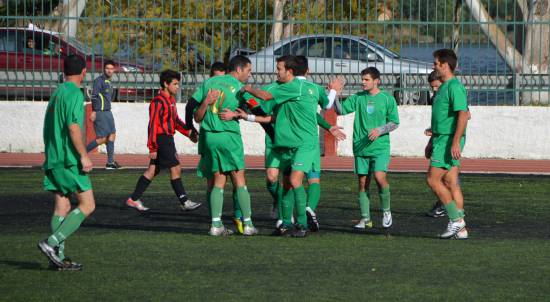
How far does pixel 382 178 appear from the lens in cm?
1202

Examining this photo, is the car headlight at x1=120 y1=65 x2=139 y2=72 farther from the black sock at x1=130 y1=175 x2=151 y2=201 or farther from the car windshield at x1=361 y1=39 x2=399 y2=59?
the black sock at x1=130 y1=175 x2=151 y2=201

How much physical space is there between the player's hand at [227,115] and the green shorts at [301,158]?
63 cm

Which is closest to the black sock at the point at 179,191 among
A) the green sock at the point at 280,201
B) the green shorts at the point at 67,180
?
the green sock at the point at 280,201

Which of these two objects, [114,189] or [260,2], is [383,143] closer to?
[114,189]

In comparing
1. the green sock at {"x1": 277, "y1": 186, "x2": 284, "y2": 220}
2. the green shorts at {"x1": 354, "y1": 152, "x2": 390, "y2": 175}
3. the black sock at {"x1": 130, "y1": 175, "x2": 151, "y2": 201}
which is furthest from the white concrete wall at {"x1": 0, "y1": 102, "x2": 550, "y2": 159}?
the green sock at {"x1": 277, "y1": 186, "x2": 284, "y2": 220}

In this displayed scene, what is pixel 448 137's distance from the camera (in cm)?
1102

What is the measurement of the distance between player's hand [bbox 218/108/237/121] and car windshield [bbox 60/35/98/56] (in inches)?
437

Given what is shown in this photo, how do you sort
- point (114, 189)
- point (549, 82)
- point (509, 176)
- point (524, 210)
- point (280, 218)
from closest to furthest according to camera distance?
point (280, 218), point (524, 210), point (114, 189), point (509, 176), point (549, 82)

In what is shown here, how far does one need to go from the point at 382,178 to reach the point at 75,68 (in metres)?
3.93

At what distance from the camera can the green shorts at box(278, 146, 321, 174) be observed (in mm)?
11102

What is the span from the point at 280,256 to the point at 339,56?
11.7 meters

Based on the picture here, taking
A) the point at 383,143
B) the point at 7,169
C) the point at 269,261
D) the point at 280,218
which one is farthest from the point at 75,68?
the point at 7,169

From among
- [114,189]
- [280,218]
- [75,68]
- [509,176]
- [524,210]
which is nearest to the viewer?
[75,68]

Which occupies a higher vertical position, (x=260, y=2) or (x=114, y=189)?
(x=260, y=2)
